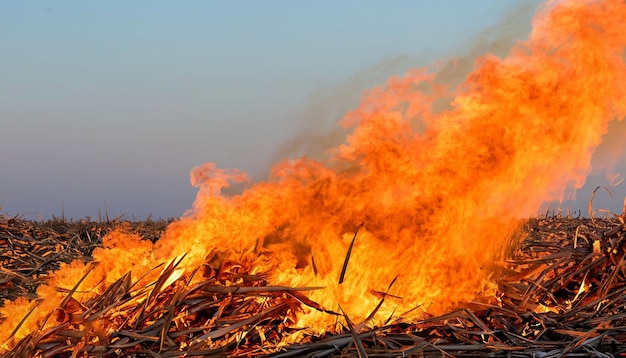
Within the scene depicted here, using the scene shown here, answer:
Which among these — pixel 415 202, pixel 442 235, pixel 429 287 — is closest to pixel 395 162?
pixel 415 202

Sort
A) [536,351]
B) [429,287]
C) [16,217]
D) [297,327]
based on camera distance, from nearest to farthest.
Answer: [536,351] → [297,327] → [429,287] → [16,217]

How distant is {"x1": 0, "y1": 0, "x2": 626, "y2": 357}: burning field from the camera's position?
17.1 ft

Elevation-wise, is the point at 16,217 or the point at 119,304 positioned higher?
the point at 119,304

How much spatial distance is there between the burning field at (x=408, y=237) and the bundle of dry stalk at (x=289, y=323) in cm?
2

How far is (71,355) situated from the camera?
4953 millimetres

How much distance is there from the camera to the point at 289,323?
5125mm

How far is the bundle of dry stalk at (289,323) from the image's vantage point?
4719 mm

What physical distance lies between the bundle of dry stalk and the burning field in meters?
0.02

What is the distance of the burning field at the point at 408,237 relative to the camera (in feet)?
17.1

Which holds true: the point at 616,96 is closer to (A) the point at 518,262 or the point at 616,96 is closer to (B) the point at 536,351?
(A) the point at 518,262

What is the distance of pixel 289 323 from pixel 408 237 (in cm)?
134

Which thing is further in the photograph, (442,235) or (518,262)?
(518,262)

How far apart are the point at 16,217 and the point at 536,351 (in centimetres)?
1251

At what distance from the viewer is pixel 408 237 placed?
570 centimetres
